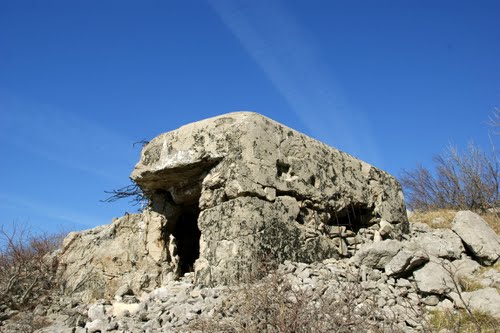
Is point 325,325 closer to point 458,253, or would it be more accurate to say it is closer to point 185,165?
point 185,165

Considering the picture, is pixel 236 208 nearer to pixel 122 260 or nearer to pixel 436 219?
pixel 122 260

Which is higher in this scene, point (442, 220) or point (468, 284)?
point (442, 220)

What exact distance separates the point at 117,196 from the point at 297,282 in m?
3.87

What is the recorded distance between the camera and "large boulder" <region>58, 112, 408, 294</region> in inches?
192

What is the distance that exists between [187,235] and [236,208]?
6.78ft

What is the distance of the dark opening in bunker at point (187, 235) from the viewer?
251 inches

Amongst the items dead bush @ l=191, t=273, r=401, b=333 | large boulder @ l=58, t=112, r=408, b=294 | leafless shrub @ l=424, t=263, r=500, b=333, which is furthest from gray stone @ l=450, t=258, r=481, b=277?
dead bush @ l=191, t=273, r=401, b=333

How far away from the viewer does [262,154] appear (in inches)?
203

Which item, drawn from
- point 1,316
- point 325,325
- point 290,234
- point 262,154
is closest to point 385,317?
point 325,325

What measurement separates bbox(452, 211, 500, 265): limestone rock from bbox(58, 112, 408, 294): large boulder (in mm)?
751

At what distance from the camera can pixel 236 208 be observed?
4.90 meters

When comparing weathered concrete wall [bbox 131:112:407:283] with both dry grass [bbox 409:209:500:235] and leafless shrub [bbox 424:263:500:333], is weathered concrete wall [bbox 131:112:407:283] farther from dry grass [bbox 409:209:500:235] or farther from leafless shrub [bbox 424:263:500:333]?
dry grass [bbox 409:209:500:235]

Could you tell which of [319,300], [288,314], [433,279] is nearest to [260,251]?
[319,300]

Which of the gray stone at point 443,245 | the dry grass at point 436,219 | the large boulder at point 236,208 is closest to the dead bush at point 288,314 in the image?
the large boulder at point 236,208
